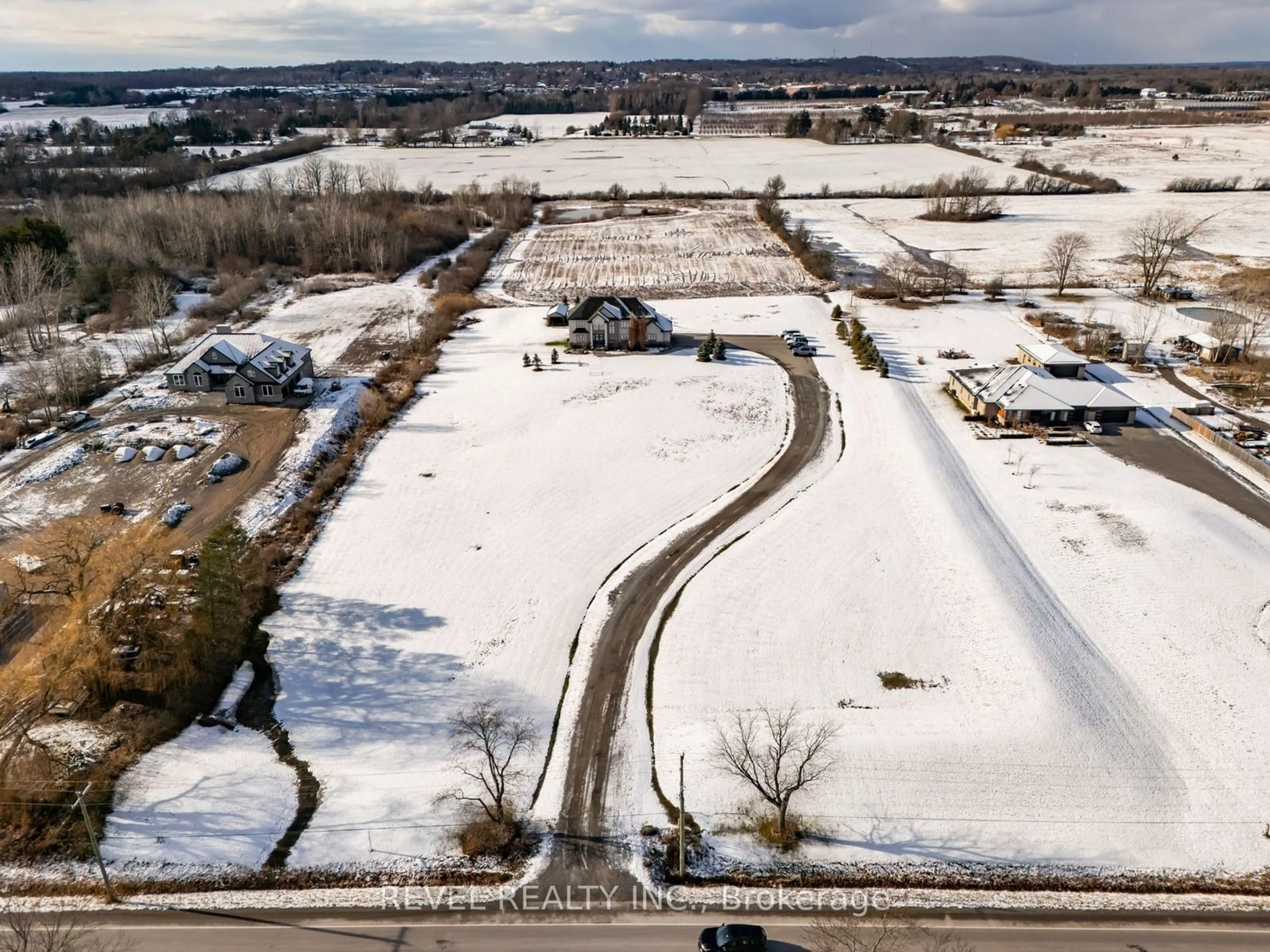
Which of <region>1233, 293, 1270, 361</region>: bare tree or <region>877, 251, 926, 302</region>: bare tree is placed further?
<region>877, 251, 926, 302</region>: bare tree

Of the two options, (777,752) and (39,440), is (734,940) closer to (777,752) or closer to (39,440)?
(777,752)

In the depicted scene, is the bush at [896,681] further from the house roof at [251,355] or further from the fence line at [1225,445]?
the house roof at [251,355]

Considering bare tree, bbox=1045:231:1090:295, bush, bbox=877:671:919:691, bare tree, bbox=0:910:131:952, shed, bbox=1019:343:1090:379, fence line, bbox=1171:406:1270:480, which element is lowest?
bare tree, bbox=0:910:131:952

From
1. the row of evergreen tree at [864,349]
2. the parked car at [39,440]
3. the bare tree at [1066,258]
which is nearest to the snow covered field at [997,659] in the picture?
the row of evergreen tree at [864,349]

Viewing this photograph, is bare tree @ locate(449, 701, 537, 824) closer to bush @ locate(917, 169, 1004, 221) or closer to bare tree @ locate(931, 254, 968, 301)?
bare tree @ locate(931, 254, 968, 301)

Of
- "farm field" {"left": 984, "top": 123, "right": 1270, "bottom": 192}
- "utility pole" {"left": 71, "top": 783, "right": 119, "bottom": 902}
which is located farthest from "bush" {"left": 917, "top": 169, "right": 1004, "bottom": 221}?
"utility pole" {"left": 71, "top": 783, "right": 119, "bottom": 902}

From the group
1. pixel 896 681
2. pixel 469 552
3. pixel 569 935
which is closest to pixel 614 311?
pixel 469 552
